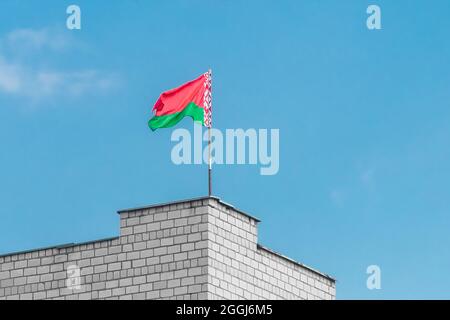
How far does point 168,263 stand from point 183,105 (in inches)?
263

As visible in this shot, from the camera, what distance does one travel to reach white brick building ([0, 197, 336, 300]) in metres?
86.6

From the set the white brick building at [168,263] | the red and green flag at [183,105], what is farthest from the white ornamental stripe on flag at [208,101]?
the white brick building at [168,263]

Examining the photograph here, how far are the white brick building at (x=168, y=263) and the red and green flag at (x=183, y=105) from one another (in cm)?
371

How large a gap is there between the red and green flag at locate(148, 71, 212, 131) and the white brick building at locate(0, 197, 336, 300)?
3.71 m

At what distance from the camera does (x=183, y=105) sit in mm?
89062

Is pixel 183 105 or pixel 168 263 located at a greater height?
pixel 183 105

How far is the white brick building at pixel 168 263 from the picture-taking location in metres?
86.6

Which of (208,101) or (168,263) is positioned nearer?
(168,263)

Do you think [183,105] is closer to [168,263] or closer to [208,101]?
[208,101]

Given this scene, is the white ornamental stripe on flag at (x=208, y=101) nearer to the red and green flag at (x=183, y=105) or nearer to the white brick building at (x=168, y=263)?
the red and green flag at (x=183, y=105)

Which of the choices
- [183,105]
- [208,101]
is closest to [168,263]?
[183,105]

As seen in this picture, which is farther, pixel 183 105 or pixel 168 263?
pixel 183 105

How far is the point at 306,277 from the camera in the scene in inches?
3639

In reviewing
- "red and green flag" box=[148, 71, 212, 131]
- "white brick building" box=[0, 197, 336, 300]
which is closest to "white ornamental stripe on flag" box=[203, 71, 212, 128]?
"red and green flag" box=[148, 71, 212, 131]
